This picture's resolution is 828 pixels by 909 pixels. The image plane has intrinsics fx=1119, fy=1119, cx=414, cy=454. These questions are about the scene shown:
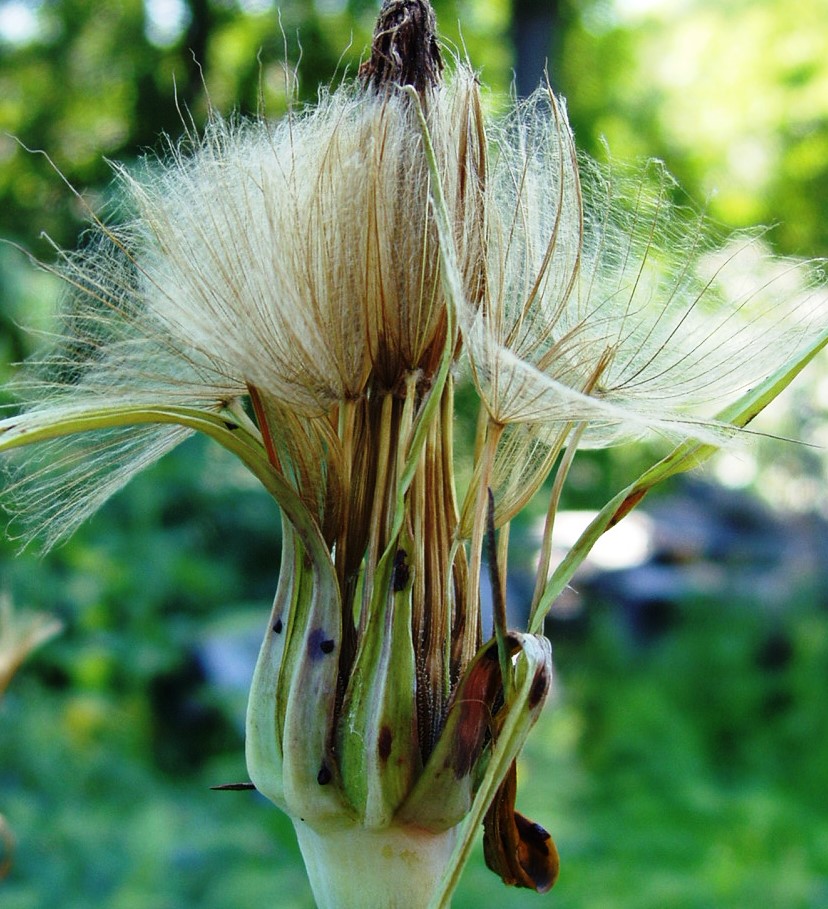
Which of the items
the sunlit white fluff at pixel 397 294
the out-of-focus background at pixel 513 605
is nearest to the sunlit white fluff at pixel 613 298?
the sunlit white fluff at pixel 397 294

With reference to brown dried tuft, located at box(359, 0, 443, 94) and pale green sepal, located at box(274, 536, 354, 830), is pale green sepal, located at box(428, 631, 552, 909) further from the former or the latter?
brown dried tuft, located at box(359, 0, 443, 94)

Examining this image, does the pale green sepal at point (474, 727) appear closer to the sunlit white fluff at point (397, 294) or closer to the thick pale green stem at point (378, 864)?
the thick pale green stem at point (378, 864)

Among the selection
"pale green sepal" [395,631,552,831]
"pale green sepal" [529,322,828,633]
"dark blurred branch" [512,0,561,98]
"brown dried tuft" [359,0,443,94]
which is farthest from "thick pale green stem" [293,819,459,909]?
"dark blurred branch" [512,0,561,98]

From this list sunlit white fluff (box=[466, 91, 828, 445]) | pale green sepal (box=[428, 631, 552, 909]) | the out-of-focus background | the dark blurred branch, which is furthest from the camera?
the dark blurred branch

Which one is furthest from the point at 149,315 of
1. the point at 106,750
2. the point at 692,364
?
the point at 106,750

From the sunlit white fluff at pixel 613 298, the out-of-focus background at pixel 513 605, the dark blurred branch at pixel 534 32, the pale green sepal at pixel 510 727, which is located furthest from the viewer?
the dark blurred branch at pixel 534 32
